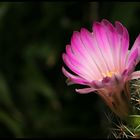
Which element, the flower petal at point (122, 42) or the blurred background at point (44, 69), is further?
the blurred background at point (44, 69)

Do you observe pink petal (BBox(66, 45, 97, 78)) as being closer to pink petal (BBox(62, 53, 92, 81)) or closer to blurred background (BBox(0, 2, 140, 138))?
pink petal (BBox(62, 53, 92, 81))

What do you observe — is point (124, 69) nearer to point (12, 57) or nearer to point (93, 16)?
point (93, 16)

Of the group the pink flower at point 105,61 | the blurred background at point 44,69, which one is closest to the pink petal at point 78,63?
the pink flower at point 105,61

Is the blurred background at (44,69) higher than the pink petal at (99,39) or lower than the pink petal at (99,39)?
lower

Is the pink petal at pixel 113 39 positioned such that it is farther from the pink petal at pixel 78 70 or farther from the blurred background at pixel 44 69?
the blurred background at pixel 44 69

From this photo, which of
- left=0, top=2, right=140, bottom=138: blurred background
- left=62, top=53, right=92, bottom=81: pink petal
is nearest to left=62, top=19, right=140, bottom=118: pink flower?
left=62, top=53, right=92, bottom=81: pink petal

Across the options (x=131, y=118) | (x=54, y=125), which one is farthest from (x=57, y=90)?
(x=131, y=118)

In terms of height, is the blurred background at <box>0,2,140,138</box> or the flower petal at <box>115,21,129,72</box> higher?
the flower petal at <box>115,21,129,72</box>

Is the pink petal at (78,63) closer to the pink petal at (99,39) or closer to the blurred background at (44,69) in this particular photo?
the pink petal at (99,39)
